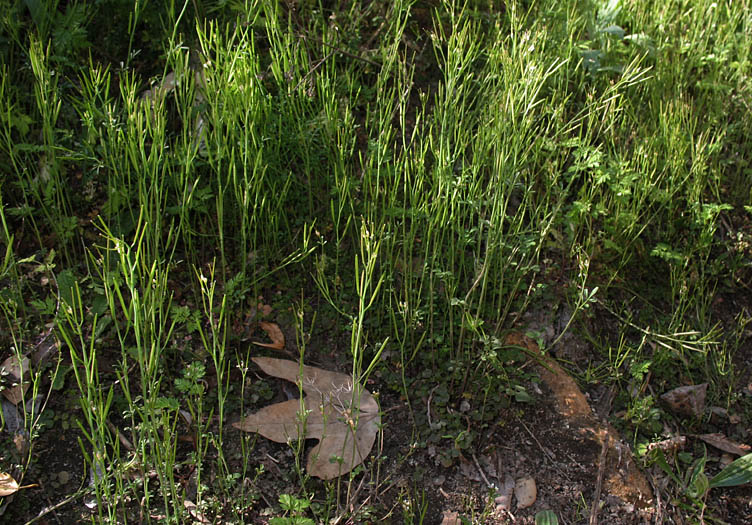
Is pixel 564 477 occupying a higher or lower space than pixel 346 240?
lower

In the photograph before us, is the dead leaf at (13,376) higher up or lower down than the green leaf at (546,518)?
higher up

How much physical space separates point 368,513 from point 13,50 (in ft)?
7.16

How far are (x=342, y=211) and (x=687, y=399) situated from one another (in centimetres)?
133

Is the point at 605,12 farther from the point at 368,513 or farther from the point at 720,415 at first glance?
the point at 368,513

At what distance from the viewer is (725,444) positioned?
2.18m

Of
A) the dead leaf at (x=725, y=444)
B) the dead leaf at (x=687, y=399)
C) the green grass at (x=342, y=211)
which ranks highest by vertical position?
the green grass at (x=342, y=211)

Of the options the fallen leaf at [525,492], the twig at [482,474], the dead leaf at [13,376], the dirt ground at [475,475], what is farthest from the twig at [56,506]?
the fallen leaf at [525,492]

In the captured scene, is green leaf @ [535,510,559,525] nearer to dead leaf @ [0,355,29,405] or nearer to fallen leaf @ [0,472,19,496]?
fallen leaf @ [0,472,19,496]

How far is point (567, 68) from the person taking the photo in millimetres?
2621

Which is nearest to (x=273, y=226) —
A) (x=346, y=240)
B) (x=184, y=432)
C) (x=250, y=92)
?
(x=346, y=240)

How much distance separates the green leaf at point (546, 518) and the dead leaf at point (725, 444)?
25.8 inches

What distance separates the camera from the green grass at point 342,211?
2.08 metres

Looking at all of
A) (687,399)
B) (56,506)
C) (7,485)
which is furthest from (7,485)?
(687,399)

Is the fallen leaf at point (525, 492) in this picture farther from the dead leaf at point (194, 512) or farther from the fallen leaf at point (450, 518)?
the dead leaf at point (194, 512)
